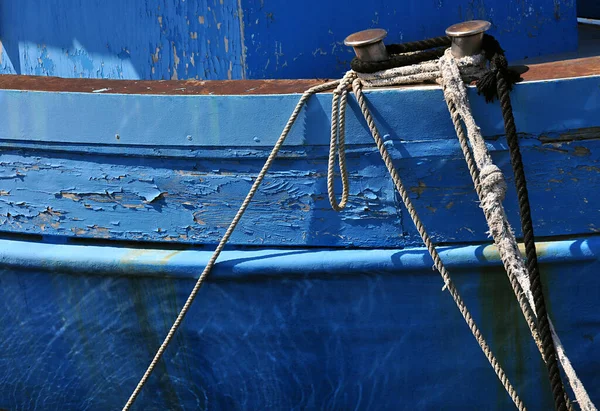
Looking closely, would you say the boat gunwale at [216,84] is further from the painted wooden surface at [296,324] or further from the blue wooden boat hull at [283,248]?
the painted wooden surface at [296,324]

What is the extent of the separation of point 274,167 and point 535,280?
2.54 ft

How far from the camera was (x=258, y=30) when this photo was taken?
8.34ft

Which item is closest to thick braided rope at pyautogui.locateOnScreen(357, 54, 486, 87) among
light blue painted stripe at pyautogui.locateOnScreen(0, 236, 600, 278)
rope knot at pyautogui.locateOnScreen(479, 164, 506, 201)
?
rope knot at pyautogui.locateOnScreen(479, 164, 506, 201)

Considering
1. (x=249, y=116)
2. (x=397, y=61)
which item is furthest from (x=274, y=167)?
(x=397, y=61)

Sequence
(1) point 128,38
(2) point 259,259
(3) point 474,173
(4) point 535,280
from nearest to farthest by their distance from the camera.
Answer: (4) point 535,280
(3) point 474,173
(2) point 259,259
(1) point 128,38

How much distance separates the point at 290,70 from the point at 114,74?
676 mm

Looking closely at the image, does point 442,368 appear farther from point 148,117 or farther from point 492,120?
point 148,117

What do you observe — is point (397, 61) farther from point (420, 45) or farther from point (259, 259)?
point (259, 259)

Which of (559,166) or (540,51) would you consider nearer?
(559,166)

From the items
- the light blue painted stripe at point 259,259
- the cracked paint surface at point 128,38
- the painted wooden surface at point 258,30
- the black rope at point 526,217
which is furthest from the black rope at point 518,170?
the cracked paint surface at point 128,38

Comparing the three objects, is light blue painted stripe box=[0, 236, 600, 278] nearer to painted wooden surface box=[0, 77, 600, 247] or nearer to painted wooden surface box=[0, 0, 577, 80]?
painted wooden surface box=[0, 77, 600, 247]

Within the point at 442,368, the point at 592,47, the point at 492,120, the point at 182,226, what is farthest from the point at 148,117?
the point at 592,47

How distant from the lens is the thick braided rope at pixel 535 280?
2.09 meters

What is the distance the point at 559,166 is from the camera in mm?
2244
